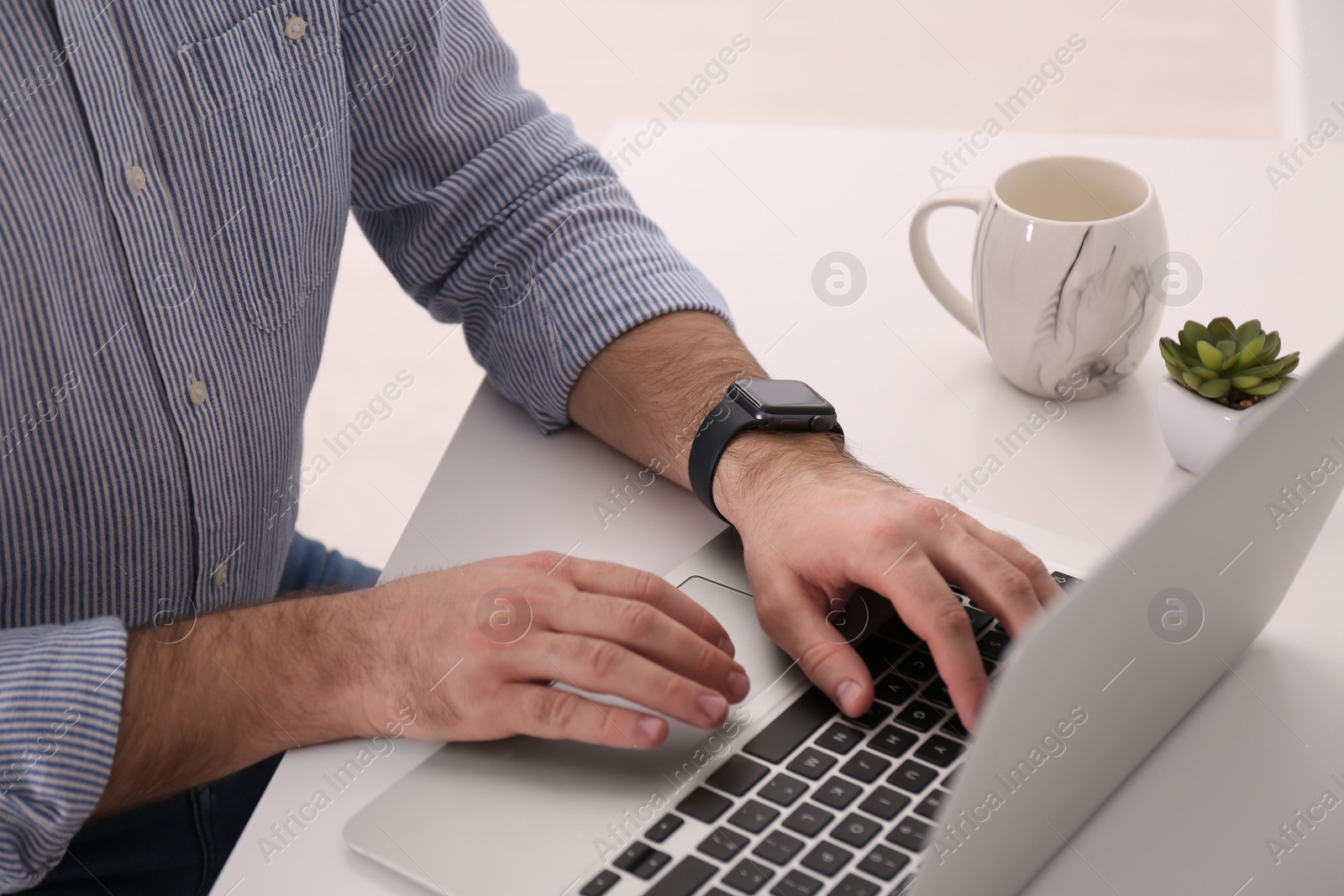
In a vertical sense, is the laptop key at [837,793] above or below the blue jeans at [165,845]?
above

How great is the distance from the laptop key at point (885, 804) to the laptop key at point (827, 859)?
0.03 meters

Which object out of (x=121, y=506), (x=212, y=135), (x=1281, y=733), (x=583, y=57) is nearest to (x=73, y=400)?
(x=121, y=506)

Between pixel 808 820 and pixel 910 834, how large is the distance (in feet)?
0.15

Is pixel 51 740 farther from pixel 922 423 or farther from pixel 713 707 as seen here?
pixel 922 423

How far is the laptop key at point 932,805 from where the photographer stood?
0.53m

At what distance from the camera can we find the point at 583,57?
332 cm

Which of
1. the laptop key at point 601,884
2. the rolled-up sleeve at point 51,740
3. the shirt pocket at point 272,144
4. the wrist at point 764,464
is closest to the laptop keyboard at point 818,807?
the laptop key at point 601,884

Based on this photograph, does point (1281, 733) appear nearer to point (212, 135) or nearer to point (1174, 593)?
point (1174, 593)

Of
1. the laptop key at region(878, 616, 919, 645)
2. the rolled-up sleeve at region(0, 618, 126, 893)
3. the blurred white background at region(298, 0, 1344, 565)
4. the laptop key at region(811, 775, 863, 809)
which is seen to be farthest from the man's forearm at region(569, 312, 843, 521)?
the blurred white background at region(298, 0, 1344, 565)

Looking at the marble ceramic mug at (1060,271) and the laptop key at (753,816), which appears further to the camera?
the marble ceramic mug at (1060,271)

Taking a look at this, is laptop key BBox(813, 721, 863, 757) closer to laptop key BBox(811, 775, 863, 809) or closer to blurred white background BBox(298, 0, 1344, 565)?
laptop key BBox(811, 775, 863, 809)

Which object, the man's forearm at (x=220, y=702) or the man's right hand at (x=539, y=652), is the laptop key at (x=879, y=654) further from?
the man's forearm at (x=220, y=702)

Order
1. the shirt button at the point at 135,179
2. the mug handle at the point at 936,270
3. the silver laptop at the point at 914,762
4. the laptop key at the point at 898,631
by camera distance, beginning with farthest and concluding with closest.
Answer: the mug handle at the point at 936,270 → the shirt button at the point at 135,179 → the laptop key at the point at 898,631 → the silver laptop at the point at 914,762

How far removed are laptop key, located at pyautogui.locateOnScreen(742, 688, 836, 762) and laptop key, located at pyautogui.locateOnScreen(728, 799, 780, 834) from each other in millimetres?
34
